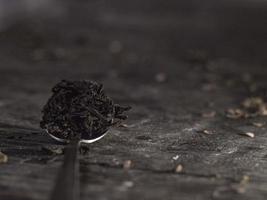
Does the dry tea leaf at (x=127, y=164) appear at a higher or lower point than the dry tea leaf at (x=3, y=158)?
lower

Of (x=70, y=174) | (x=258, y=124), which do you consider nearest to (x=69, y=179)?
(x=70, y=174)

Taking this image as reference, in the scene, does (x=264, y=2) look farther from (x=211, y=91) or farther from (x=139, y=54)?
(x=211, y=91)

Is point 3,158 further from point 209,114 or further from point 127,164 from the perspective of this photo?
point 209,114

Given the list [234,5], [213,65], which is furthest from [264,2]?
[213,65]

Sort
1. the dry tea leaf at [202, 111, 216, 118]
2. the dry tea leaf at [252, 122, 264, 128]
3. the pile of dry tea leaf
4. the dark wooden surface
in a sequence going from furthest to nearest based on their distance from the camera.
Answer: the dry tea leaf at [202, 111, 216, 118] < the dry tea leaf at [252, 122, 264, 128] < the pile of dry tea leaf < the dark wooden surface

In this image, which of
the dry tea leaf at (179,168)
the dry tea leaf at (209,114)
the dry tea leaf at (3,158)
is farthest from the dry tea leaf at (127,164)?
the dry tea leaf at (209,114)

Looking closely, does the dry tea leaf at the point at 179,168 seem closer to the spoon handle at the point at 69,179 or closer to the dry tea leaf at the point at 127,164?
the dry tea leaf at the point at 127,164

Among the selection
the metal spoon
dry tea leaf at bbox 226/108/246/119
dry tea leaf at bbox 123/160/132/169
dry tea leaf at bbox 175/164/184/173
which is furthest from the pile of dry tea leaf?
dry tea leaf at bbox 226/108/246/119

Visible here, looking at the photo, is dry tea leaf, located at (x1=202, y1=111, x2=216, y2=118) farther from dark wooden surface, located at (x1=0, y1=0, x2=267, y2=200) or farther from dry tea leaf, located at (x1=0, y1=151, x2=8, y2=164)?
dry tea leaf, located at (x1=0, y1=151, x2=8, y2=164)
